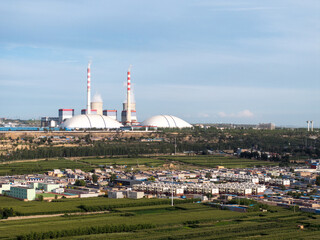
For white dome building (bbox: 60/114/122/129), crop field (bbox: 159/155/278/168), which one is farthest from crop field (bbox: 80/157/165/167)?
white dome building (bbox: 60/114/122/129)

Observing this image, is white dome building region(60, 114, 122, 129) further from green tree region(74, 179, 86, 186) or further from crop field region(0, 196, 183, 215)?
crop field region(0, 196, 183, 215)

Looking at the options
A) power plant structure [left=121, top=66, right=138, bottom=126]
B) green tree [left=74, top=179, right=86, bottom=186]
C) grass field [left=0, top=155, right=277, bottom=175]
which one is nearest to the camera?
green tree [left=74, top=179, right=86, bottom=186]

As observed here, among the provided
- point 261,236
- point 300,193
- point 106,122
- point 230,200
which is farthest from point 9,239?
point 106,122

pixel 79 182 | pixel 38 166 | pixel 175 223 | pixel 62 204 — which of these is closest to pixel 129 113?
pixel 38 166

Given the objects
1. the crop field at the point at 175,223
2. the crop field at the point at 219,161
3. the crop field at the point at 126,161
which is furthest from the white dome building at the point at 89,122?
A: the crop field at the point at 175,223

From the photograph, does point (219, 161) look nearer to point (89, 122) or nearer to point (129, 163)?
point (129, 163)

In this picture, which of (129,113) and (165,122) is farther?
(165,122)
